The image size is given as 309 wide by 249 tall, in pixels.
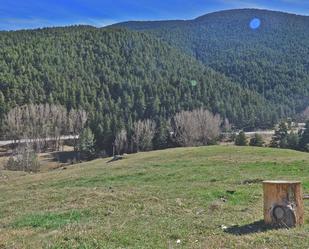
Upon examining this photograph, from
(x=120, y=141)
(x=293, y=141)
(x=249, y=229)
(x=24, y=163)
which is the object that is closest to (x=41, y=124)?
(x=120, y=141)

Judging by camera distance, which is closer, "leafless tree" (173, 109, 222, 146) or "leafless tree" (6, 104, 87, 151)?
"leafless tree" (173, 109, 222, 146)

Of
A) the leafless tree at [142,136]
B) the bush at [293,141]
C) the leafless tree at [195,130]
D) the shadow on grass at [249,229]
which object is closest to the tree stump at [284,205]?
the shadow on grass at [249,229]

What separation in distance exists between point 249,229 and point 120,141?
10512 cm

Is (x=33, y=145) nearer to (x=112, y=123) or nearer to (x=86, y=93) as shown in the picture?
(x=112, y=123)

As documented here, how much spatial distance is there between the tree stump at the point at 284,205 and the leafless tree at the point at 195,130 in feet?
313

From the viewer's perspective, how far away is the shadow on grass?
1225cm

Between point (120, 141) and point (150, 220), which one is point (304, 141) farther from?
point (150, 220)

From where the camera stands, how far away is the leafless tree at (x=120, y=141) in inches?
4599

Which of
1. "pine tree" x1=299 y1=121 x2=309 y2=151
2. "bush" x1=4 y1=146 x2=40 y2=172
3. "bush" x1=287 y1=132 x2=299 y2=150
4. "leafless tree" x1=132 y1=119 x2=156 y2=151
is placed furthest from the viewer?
"leafless tree" x1=132 y1=119 x2=156 y2=151

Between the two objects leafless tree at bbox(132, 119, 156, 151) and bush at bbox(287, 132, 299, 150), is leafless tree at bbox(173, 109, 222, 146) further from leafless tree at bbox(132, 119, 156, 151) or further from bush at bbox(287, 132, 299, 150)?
bush at bbox(287, 132, 299, 150)

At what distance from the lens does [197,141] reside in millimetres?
113438

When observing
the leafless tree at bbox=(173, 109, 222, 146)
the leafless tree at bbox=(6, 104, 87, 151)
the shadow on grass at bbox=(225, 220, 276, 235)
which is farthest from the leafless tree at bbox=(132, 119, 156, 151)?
the shadow on grass at bbox=(225, 220, 276, 235)

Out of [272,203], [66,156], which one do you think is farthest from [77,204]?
[66,156]

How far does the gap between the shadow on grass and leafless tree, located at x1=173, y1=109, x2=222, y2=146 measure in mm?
95355
